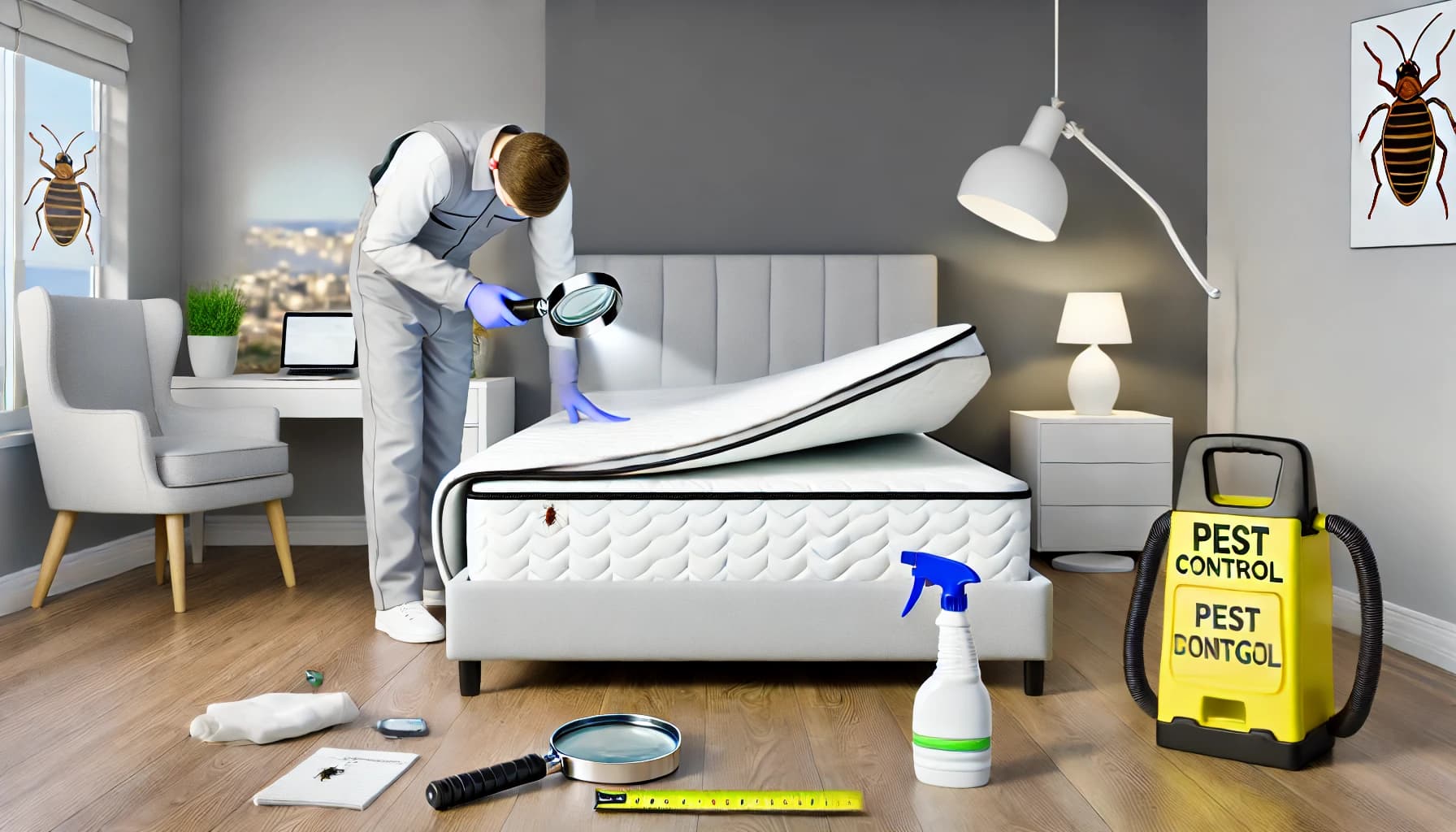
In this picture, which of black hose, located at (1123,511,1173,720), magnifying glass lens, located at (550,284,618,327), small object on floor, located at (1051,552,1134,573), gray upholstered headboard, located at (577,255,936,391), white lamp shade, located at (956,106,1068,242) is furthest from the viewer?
gray upholstered headboard, located at (577,255,936,391)

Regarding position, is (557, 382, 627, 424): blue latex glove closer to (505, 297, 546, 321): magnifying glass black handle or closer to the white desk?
(505, 297, 546, 321): magnifying glass black handle

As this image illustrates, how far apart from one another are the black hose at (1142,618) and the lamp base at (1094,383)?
6.37 ft

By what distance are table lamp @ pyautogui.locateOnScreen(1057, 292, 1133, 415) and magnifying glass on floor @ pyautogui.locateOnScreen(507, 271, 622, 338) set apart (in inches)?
82.7

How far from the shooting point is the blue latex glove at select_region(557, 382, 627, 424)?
9.60 feet

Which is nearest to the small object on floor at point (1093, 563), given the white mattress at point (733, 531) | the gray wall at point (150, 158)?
the white mattress at point (733, 531)

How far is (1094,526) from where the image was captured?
374 centimetres

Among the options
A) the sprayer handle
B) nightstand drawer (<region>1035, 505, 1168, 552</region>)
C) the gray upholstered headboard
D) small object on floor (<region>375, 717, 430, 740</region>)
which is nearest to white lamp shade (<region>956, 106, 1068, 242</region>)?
the gray upholstered headboard

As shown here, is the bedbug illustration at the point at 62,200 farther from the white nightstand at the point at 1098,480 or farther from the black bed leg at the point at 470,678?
the white nightstand at the point at 1098,480

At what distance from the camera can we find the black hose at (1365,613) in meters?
1.77

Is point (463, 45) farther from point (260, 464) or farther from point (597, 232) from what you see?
point (260, 464)

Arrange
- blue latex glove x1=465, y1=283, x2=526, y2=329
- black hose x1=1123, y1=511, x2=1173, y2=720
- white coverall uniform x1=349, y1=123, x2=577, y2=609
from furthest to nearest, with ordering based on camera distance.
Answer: white coverall uniform x1=349, y1=123, x2=577, y2=609
blue latex glove x1=465, y1=283, x2=526, y2=329
black hose x1=1123, y1=511, x2=1173, y2=720

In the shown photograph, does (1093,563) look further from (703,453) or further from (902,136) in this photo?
(703,453)

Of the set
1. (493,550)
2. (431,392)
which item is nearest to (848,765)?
(493,550)

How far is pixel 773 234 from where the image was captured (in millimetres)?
4113
